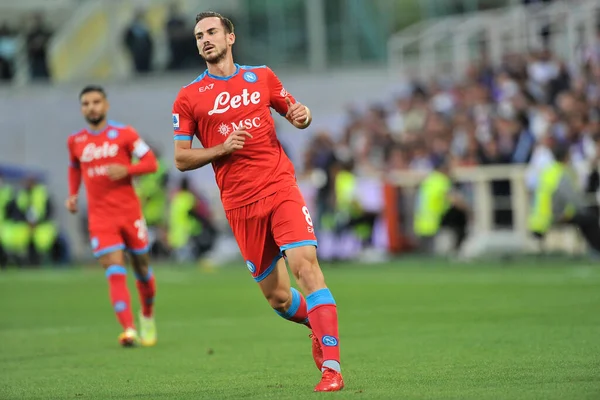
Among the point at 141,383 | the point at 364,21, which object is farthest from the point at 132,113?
the point at 141,383

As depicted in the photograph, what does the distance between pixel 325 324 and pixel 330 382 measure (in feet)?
1.23

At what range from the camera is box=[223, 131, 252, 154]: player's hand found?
27.5 feet

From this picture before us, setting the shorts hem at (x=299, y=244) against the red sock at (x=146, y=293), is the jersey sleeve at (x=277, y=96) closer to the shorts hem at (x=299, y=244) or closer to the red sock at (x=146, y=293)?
the shorts hem at (x=299, y=244)

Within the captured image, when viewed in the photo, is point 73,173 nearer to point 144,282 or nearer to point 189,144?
point 144,282

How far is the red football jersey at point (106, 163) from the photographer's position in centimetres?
1279

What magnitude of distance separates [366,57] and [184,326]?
20922 millimetres

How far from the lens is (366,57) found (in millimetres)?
34406

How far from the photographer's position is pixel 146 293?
12.7 m

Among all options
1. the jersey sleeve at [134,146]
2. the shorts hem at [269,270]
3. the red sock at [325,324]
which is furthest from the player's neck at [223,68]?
the jersey sleeve at [134,146]

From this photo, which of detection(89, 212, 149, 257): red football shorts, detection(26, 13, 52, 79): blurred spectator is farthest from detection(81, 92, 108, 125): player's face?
detection(26, 13, 52, 79): blurred spectator

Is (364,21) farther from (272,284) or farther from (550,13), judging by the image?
(272,284)

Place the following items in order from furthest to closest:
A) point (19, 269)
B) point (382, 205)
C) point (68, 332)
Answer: point (19, 269) < point (382, 205) < point (68, 332)

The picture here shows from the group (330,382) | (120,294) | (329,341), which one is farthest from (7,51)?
(330,382)

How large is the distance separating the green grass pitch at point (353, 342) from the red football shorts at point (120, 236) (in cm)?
93
